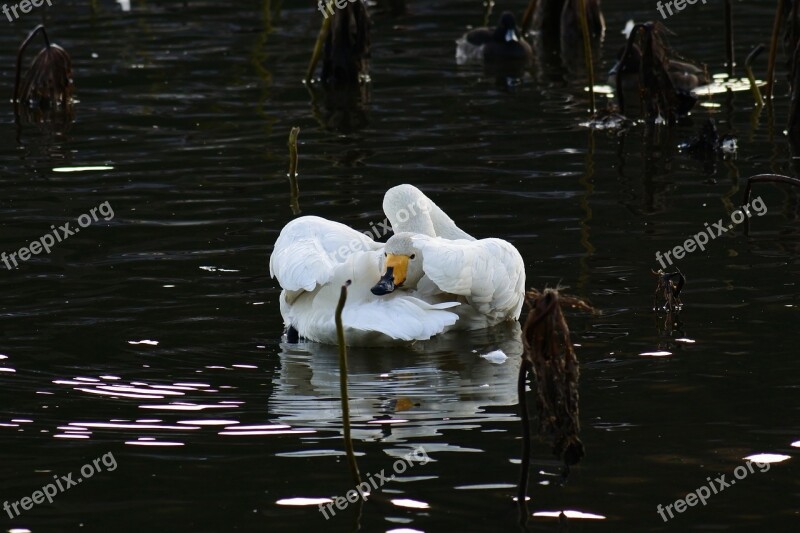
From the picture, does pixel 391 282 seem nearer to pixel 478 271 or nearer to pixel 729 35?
pixel 478 271

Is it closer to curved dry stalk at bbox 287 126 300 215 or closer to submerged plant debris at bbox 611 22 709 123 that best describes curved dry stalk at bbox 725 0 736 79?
submerged plant debris at bbox 611 22 709 123

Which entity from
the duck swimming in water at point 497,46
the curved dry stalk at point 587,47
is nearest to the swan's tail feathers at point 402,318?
the curved dry stalk at point 587,47

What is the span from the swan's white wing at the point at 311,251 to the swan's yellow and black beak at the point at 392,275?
0.35 metres

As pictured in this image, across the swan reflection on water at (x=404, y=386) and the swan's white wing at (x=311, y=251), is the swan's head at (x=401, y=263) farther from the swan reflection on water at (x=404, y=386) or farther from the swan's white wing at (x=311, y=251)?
the swan reflection on water at (x=404, y=386)

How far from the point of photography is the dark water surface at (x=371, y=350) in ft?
22.5

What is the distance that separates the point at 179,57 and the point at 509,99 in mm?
5607

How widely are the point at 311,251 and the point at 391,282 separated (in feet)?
2.09

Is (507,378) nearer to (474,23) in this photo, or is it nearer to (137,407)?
(137,407)

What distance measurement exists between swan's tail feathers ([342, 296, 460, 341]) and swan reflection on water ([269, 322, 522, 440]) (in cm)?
24

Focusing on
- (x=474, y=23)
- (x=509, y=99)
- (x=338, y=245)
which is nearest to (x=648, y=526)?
(x=338, y=245)

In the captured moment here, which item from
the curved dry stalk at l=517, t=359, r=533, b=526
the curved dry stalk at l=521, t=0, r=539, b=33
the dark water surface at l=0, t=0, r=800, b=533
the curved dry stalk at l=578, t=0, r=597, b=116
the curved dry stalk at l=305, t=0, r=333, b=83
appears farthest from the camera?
Result: the curved dry stalk at l=521, t=0, r=539, b=33

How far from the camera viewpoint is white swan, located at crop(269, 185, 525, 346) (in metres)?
9.24

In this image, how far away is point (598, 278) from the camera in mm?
10508

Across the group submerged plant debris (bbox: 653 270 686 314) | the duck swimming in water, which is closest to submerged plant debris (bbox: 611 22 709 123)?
the duck swimming in water
